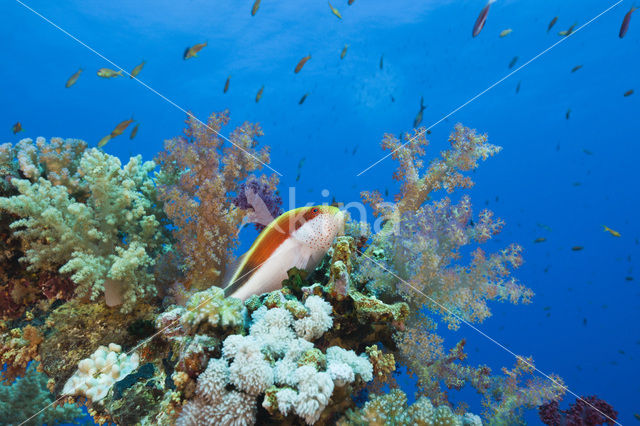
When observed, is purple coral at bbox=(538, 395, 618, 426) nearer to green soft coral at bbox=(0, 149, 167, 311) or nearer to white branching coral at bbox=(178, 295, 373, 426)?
white branching coral at bbox=(178, 295, 373, 426)

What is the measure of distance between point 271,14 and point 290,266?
100ft

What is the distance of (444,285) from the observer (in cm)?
274

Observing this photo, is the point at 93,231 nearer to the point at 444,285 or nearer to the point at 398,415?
the point at 398,415

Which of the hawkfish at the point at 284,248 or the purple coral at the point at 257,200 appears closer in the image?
the hawkfish at the point at 284,248

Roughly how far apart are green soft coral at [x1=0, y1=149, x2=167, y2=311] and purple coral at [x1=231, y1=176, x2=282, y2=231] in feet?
2.87

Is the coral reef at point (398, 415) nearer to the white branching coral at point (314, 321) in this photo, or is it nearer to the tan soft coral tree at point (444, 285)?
the white branching coral at point (314, 321)

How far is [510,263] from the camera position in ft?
9.57

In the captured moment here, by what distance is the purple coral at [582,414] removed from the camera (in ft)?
7.23

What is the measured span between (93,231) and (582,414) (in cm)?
412

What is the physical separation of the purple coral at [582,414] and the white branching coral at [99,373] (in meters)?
3.14

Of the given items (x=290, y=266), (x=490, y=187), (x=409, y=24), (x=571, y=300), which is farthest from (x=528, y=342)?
(x=290, y=266)

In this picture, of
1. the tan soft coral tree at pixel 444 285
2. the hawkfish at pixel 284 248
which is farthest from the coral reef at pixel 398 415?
the hawkfish at pixel 284 248

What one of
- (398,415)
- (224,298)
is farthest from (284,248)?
(398,415)

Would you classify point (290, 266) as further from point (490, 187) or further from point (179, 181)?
point (490, 187)
